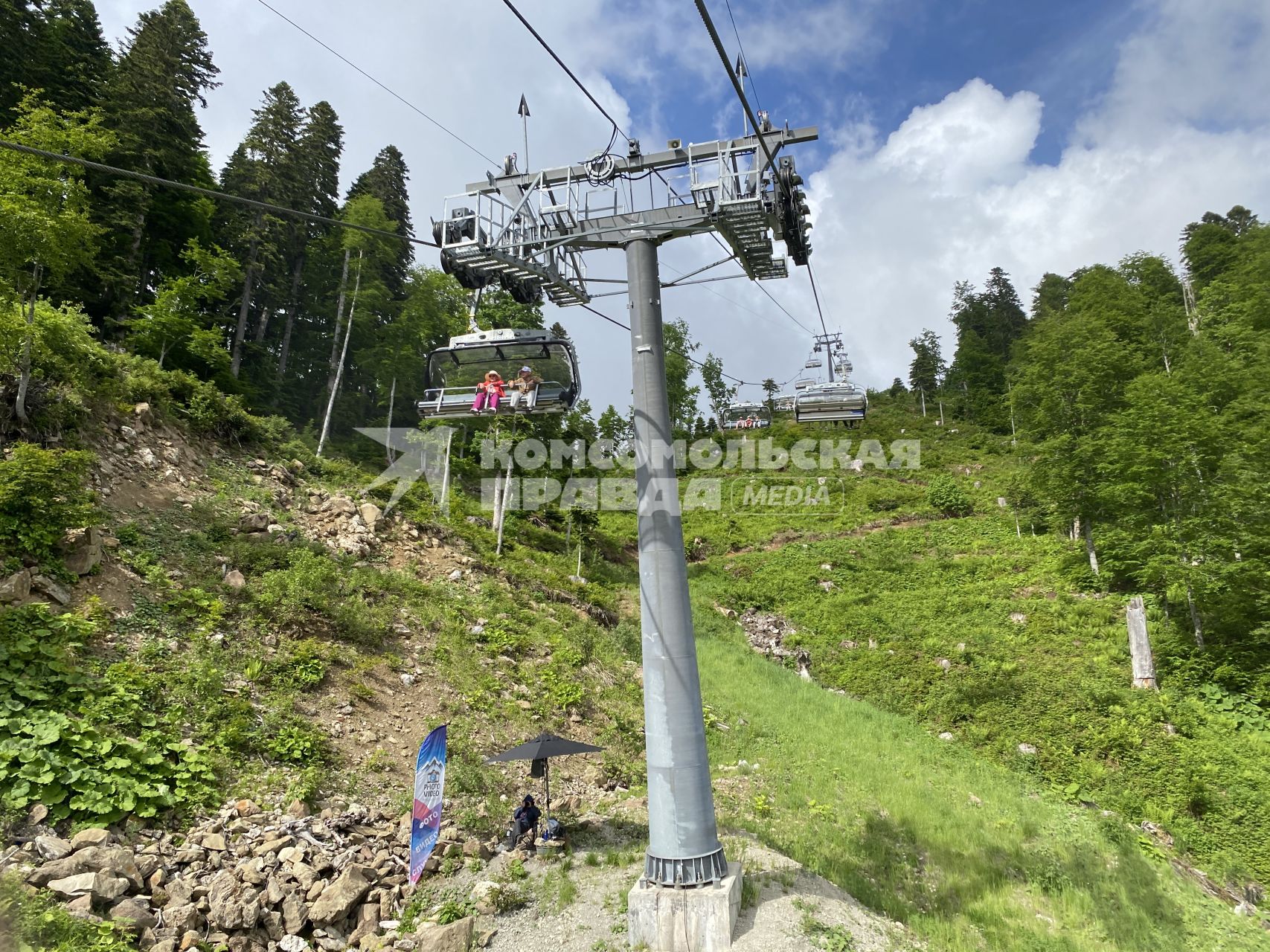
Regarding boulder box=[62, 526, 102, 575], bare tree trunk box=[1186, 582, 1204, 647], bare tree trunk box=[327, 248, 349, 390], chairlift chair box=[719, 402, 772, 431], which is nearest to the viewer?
boulder box=[62, 526, 102, 575]

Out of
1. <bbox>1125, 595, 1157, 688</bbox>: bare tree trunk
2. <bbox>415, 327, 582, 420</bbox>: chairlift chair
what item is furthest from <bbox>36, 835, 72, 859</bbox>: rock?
<bbox>1125, 595, 1157, 688</bbox>: bare tree trunk

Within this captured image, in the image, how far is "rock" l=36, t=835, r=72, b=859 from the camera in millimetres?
6746

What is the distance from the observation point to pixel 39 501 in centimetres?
1069

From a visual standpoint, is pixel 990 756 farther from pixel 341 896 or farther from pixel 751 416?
pixel 751 416

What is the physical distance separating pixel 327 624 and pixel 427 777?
24.1 feet

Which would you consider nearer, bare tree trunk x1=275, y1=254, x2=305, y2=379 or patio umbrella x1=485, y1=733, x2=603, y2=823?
patio umbrella x1=485, y1=733, x2=603, y2=823

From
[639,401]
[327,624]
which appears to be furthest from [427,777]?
[327,624]

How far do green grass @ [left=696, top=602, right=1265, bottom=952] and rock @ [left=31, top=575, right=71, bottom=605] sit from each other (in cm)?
1215

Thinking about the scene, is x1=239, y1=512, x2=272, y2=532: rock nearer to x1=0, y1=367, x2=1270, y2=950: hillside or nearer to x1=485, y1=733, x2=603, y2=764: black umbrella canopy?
x1=0, y1=367, x2=1270, y2=950: hillside

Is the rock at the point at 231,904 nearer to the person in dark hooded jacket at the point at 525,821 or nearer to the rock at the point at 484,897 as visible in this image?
the rock at the point at 484,897

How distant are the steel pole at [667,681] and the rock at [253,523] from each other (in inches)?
490

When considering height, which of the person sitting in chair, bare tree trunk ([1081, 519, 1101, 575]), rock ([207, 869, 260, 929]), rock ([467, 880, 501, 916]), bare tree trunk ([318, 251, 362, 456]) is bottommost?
rock ([467, 880, 501, 916])

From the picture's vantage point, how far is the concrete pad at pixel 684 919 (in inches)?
269

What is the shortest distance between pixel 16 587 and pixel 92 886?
5.79 meters
